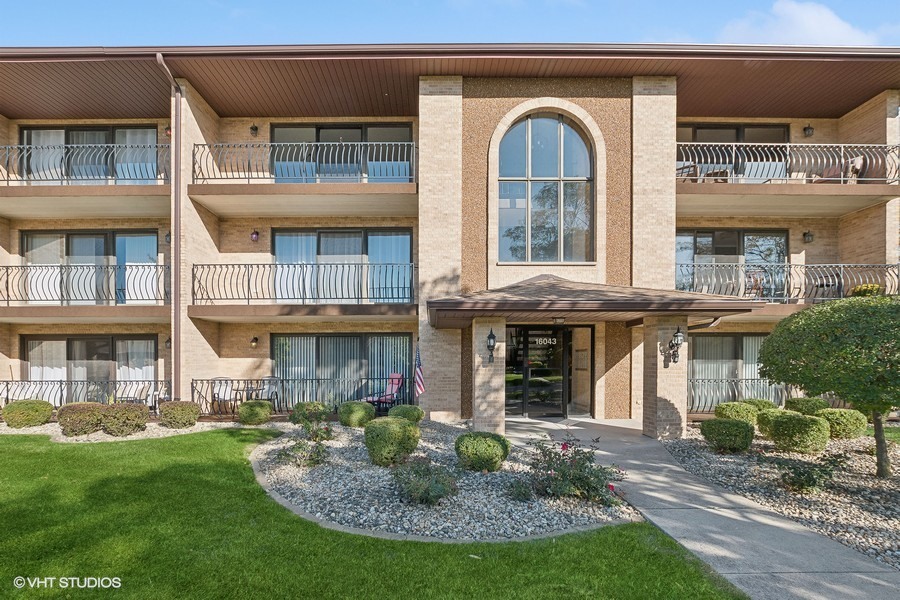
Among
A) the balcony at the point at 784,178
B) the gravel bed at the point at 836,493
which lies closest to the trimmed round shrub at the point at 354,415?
the gravel bed at the point at 836,493

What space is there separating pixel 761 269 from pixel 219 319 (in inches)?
564

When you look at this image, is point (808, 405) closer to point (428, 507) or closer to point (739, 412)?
point (739, 412)

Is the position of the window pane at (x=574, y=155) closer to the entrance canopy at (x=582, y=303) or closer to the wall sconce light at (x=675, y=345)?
the entrance canopy at (x=582, y=303)

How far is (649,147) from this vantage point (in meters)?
10.7

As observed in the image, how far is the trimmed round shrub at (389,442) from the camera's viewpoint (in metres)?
6.55

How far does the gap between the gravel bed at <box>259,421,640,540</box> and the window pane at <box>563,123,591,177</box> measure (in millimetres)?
7249

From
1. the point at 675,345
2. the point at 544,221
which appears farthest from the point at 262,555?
the point at 544,221

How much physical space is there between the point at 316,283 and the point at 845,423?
1211cm

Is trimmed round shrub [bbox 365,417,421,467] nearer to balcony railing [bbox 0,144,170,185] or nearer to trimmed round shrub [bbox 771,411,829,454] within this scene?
trimmed round shrub [bbox 771,411,829,454]

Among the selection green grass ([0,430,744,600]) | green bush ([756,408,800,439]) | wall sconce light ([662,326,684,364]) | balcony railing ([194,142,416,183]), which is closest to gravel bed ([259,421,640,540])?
green grass ([0,430,744,600])

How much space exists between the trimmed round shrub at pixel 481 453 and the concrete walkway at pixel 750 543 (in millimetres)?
1727

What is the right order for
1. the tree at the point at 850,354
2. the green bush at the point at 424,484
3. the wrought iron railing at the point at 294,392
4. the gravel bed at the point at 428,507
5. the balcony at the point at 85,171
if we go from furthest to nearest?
the balcony at the point at 85,171 → the wrought iron railing at the point at 294,392 → the tree at the point at 850,354 → the green bush at the point at 424,484 → the gravel bed at the point at 428,507

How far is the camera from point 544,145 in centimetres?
A: 1102

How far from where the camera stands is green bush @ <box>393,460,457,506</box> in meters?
5.06
